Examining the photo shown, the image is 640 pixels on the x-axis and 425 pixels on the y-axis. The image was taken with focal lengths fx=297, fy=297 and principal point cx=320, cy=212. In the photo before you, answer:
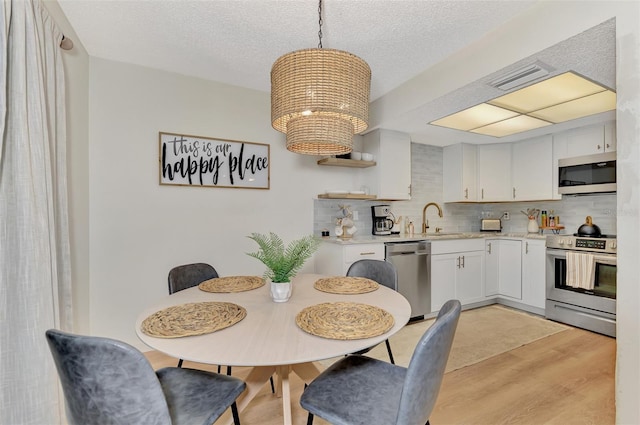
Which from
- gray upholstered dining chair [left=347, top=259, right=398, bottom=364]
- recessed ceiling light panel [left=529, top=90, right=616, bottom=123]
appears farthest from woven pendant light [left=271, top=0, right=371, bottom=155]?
recessed ceiling light panel [left=529, top=90, right=616, bottom=123]

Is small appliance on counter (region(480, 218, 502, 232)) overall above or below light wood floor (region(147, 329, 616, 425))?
above

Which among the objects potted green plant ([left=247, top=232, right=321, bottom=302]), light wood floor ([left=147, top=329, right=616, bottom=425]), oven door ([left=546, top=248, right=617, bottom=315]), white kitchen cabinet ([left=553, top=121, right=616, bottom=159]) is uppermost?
white kitchen cabinet ([left=553, top=121, right=616, bottom=159])

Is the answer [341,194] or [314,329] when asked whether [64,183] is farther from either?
[341,194]

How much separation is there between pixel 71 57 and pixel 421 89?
9.16ft

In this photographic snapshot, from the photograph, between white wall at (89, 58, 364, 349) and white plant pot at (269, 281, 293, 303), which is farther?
white wall at (89, 58, 364, 349)

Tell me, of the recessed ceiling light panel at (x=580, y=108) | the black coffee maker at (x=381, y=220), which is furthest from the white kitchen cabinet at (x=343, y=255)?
the recessed ceiling light panel at (x=580, y=108)

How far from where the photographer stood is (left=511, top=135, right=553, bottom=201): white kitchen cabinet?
11.8 ft

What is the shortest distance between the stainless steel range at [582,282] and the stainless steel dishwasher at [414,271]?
4.34 ft

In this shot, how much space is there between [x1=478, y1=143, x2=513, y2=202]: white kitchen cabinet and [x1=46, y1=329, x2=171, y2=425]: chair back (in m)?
4.27

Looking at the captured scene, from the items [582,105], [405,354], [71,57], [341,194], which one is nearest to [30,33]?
[71,57]

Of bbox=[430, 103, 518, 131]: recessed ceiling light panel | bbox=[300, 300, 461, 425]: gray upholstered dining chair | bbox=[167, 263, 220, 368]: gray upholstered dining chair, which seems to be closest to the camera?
bbox=[300, 300, 461, 425]: gray upholstered dining chair

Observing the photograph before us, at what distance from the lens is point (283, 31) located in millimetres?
2094

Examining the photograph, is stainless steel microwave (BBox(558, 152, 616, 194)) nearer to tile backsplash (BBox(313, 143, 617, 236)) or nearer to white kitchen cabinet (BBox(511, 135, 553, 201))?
white kitchen cabinet (BBox(511, 135, 553, 201))

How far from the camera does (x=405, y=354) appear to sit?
2484 millimetres
